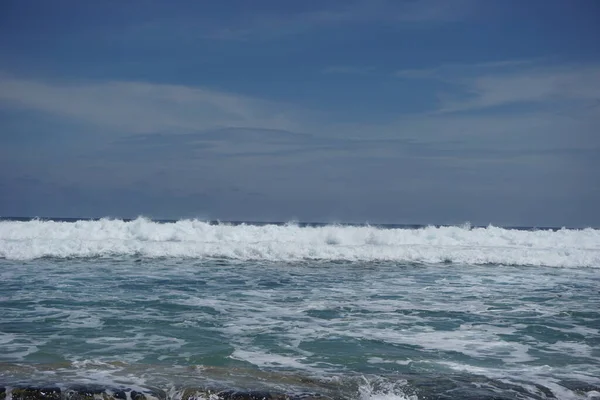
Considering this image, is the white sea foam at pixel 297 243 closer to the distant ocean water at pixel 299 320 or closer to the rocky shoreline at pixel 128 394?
the distant ocean water at pixel 299 320

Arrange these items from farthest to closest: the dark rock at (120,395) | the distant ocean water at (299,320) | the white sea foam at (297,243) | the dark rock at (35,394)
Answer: the white sea foam at (297,243) → the distant ocean water at (299,320) → the dark rock at (120,395) → the dark rock at (35,394)

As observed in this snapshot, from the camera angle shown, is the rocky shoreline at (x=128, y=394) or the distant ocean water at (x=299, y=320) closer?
the rocky shoreline at (x=128, y=394)

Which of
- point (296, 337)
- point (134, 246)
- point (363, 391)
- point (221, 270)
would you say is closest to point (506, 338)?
point (296, 337)

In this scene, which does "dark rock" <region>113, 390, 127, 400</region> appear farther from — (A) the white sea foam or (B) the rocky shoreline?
(A) the white sea foam

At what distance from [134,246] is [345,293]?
13558 mm

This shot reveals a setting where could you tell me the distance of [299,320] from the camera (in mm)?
11844

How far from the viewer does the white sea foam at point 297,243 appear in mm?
24688

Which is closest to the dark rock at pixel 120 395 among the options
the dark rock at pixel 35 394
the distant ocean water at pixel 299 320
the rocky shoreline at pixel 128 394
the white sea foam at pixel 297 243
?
the rocky shoreline at pixel 128 394

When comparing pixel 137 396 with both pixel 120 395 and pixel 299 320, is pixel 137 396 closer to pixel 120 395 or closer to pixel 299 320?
pixel 120 395

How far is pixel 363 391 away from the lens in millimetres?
6895

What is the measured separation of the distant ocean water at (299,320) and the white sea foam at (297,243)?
0.48ft

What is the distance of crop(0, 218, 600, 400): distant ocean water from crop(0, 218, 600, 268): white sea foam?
15 cm

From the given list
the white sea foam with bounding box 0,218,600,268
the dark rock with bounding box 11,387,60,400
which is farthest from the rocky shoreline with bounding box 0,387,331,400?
the white sea foam with bounding box 0,218,600,268

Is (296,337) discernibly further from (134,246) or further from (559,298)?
(134,246)
